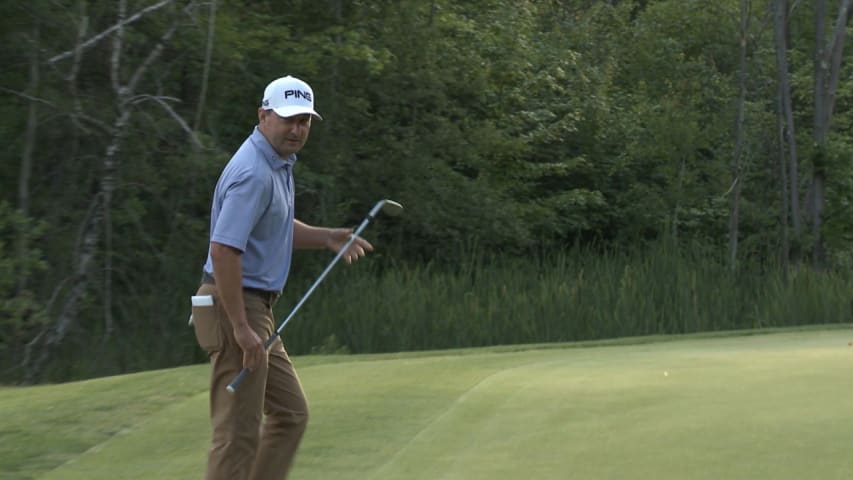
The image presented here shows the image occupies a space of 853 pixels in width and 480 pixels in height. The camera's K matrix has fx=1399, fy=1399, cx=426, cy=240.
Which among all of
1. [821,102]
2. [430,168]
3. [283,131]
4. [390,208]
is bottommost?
[390,208]

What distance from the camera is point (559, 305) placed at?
47.4 ft

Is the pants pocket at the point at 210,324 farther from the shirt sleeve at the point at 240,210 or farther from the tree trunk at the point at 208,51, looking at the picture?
the tree trunk at the point at 208,51

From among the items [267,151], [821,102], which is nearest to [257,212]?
[267,151]

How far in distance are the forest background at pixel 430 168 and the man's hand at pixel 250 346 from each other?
898 centimetres

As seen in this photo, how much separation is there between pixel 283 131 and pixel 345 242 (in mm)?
822

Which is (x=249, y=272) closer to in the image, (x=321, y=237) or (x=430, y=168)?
(x=321, y=237)

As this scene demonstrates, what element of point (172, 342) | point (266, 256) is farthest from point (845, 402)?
point (172, 342)

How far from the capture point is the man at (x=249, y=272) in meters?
4.40

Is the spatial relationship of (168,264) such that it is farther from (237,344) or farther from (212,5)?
(237,344)

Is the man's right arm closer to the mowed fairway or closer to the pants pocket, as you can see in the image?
the pants pocket

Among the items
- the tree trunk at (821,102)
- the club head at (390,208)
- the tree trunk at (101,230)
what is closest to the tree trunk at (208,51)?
the tree trunk at (101,230)

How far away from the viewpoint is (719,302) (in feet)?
50.6

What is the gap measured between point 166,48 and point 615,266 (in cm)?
570

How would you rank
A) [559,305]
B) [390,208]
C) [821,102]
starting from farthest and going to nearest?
[821,102] < [559,305] < [390,208]
